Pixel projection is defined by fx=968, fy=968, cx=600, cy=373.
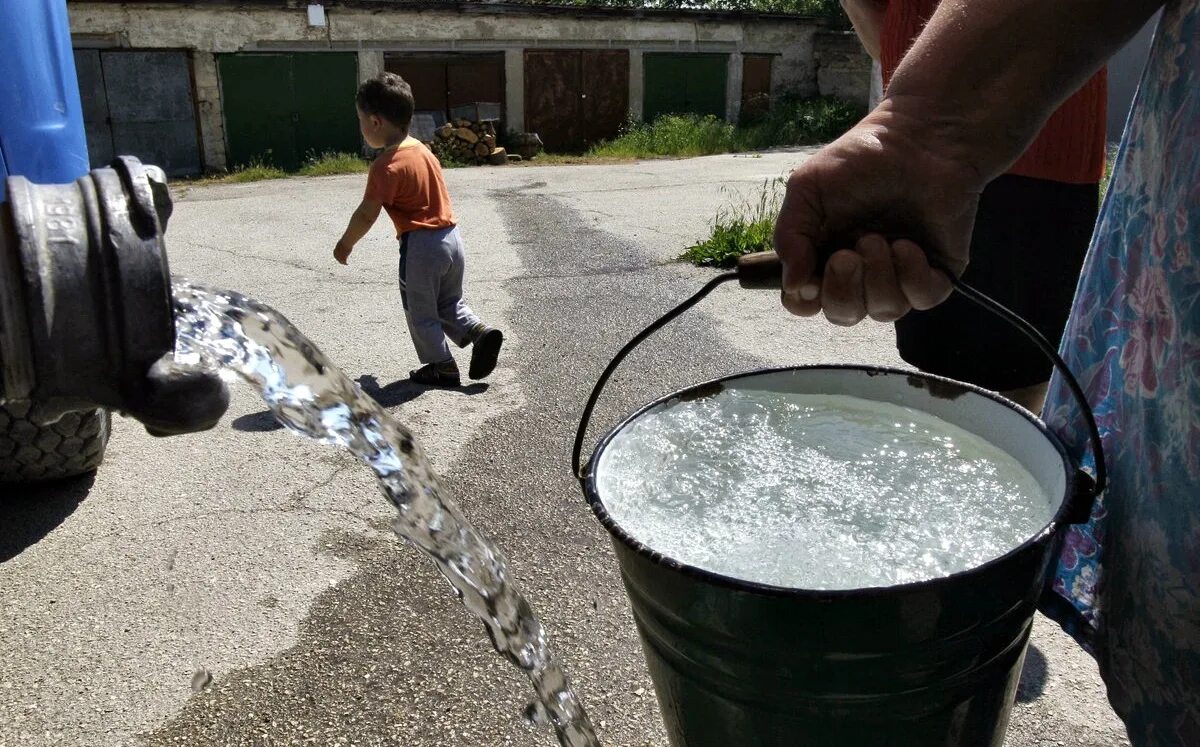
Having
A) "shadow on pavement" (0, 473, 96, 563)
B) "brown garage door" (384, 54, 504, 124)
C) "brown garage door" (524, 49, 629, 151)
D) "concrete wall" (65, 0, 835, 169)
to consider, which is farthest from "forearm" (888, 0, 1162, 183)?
"brown garage door" (524, 49, 629, 151)

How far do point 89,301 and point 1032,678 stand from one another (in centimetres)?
213

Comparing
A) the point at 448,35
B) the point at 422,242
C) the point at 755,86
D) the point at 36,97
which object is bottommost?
the point at 755,86

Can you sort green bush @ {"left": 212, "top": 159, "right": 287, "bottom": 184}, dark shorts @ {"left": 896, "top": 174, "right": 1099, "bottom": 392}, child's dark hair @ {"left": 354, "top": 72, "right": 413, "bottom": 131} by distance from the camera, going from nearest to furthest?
dark shorts @ {"left": 896, "top": 174, "right": 1099, "bottom": 392} → child's dark hair @ {"left": 354, "top": 72, "right": 413, "bottom": 131} → green bush @ {"left": 212, "top": 159, "right": 287, "bottom": 184}

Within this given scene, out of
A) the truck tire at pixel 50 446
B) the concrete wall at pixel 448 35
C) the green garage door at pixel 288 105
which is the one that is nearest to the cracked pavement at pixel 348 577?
the truck tire at pixel 50 446

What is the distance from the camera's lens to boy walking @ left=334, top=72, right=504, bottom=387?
430cm

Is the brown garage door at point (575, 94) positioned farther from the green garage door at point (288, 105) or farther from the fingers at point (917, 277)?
the fingers at point (917, 277)

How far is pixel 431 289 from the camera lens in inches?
171

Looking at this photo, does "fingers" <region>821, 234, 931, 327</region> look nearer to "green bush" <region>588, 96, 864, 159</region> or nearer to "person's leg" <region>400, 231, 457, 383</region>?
"person's leg" <region>400, 231, 457, 383</region>

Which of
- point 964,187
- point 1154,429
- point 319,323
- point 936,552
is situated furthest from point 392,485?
point 319,323

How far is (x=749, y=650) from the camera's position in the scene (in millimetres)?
1218

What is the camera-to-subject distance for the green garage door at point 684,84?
794 inches

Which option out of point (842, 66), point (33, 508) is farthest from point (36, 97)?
point (842, 66)

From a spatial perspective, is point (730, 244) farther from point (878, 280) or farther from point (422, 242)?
point (878, 280)

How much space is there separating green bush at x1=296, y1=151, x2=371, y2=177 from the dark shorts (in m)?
14.1
